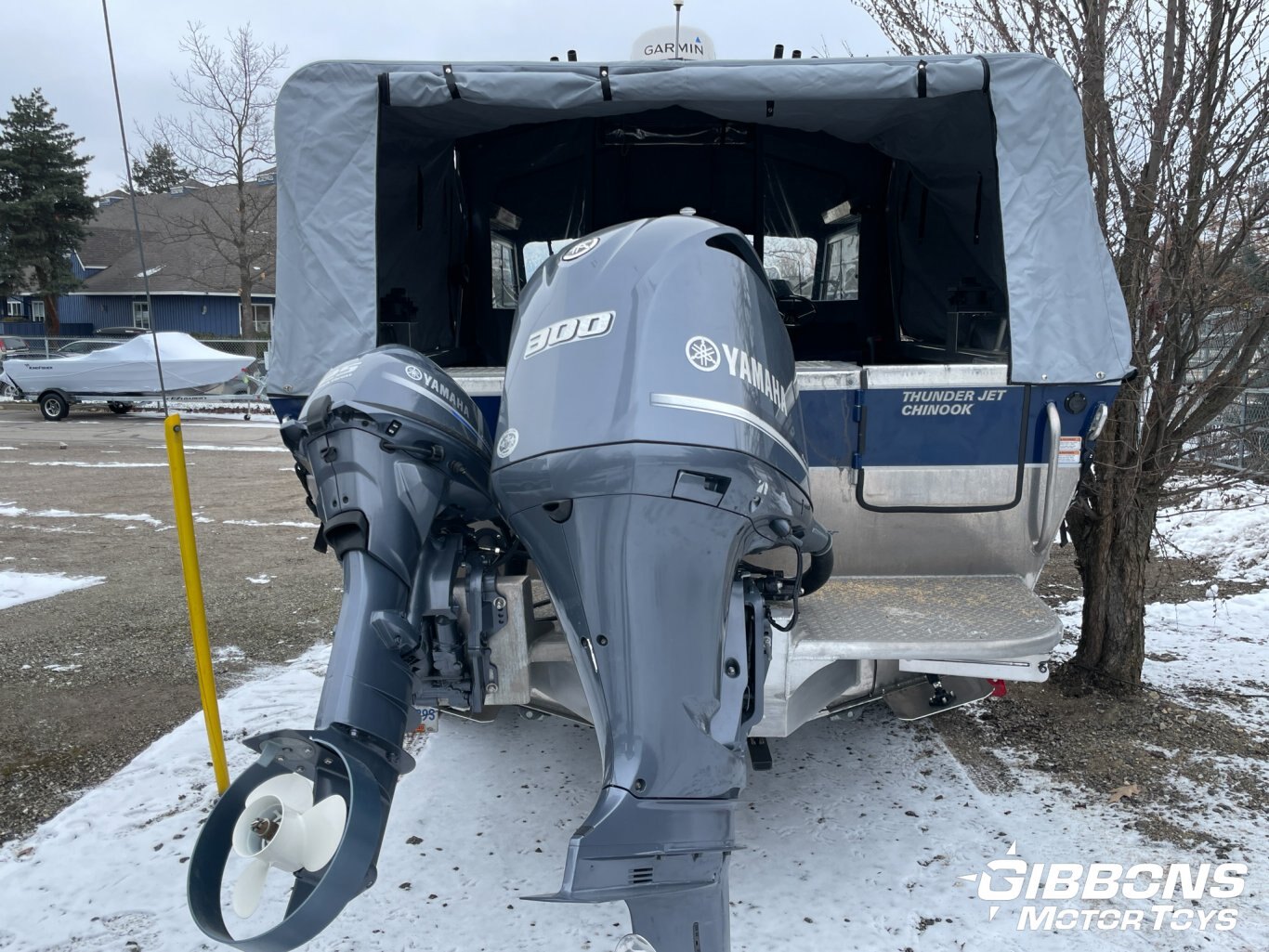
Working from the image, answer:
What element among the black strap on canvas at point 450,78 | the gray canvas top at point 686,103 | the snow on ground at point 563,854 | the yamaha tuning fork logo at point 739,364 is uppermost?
the black strap on canvas at point 450,78

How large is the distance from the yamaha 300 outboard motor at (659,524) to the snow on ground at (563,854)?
2.85ft

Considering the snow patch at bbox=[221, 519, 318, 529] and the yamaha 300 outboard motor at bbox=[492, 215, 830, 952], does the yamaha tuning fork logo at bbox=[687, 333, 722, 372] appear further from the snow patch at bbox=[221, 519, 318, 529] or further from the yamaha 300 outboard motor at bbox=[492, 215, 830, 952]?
the snow patch at bbox=[221, 519, 318, 529]

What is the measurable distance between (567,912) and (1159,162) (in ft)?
11.4

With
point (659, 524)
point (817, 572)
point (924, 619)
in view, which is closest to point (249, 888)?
point (659, 524)

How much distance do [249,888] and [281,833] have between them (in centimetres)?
15

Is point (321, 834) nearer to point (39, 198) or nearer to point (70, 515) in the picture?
point (70, 515)

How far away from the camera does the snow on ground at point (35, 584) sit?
18.9ft

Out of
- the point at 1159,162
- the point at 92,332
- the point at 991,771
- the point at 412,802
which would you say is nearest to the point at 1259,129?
the point at 1159,162

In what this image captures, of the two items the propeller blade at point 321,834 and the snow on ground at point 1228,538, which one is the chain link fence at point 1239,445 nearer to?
the snow on ground at point 1228,538

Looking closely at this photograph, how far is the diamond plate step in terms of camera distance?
2.43 meters

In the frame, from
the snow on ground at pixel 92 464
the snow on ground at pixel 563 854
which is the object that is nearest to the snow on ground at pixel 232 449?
the snow on ground at pixel 92 464

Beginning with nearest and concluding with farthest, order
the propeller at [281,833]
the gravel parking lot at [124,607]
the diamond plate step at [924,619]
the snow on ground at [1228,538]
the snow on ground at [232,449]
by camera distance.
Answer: the propeller at [281,833], the diamond plate step at [924,619], the gravel parking lot at [124,607], the snow on ground at [1228,538], the snow on ground at [232,449]

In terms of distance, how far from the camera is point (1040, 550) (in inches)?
119

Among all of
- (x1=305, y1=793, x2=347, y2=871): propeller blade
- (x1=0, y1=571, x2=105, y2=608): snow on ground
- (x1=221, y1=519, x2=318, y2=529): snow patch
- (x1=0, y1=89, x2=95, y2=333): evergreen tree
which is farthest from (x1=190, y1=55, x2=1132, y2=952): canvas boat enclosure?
(x1=0, y1=89, x2=95, y2=333): evergreen tree
